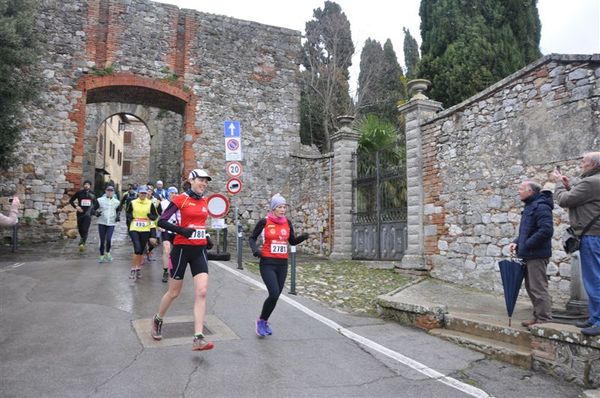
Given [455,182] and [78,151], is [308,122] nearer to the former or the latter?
[78,151]

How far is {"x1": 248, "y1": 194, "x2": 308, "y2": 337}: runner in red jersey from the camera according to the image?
214 inches

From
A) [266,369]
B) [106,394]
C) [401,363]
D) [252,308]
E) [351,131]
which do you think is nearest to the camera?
[106,394]

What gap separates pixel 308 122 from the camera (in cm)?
2781

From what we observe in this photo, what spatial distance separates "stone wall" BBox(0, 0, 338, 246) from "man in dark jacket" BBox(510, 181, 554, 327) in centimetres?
903

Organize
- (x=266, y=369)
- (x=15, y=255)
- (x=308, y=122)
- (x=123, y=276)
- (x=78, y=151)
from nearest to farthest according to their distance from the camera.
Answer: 1. (x=266, y=369)
2. (x=123, y=276)
3. (x=15, y=255)
4. (x=78, y=151)
5. (x=308, y=122)

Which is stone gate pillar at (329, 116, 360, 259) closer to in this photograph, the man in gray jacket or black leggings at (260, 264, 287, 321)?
black leggings at (260, 264, 287, 321)

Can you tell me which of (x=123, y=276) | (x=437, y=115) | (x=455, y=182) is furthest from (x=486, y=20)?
(x=123, y=276)

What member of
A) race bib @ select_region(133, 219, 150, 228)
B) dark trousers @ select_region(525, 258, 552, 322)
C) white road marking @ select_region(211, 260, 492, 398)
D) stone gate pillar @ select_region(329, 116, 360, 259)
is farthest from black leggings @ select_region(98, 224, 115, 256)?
dark trousers @ select_region(525, 258, 552, 322)

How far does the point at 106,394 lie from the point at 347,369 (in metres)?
2.20

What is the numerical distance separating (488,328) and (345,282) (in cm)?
431

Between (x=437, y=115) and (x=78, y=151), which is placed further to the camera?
(x=78, y=151)

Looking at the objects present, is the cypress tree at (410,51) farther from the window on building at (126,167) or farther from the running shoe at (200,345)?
the window on building at (126,167)

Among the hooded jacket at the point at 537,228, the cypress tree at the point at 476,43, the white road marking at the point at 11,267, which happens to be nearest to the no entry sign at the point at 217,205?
the hooded jacket at the point at 537,228

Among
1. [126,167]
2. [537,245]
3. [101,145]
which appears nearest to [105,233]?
[537,245]
